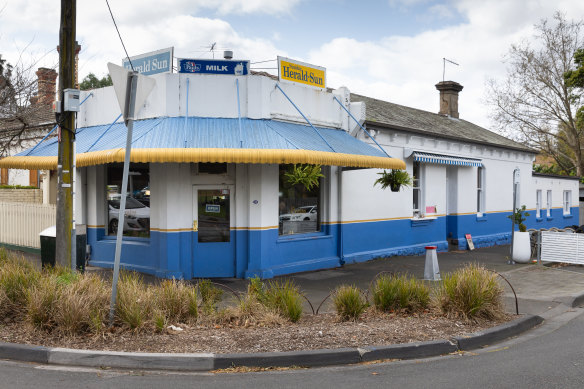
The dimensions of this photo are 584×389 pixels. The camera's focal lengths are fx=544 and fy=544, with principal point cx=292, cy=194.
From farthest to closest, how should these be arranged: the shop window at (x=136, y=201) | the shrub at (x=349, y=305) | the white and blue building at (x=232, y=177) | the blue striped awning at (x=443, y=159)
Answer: the blue striped awning at (x=443, y=159) → the shop window at (x=136, y=201) → the white and blue building at (x=232, y=177) → the shrub at (x=349, y=305)

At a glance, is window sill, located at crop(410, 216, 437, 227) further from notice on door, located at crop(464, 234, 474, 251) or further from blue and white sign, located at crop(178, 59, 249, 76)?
blue and white sign, located at crop(178, 59, 249, 76)

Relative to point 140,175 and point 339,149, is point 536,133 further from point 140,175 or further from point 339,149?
point 140,175

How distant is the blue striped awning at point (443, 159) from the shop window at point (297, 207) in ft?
14.0

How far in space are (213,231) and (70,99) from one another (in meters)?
4.54

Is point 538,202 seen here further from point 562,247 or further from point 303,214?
point 303,214

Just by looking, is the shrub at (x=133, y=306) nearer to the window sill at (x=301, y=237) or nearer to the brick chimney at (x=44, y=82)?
the window sill at (x=301, y=237)

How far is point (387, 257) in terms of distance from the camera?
1544cm

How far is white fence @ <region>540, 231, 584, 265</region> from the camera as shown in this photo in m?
13.8

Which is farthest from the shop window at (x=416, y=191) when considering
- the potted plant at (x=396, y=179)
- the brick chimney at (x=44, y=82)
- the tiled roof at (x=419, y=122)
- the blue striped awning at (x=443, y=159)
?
the brick chimney at (x=44, y=82)

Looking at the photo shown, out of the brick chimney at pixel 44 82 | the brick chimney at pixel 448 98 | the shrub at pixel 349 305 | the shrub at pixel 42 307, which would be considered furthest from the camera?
the brick chimney at pixel 448 98

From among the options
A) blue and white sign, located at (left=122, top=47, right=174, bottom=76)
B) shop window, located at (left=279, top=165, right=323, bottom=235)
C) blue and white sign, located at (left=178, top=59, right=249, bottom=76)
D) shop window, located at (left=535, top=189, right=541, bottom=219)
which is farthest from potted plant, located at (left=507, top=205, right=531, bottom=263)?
shop window, located at (left=535, top=189, right=541, bottom=219)

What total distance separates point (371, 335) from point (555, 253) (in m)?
9.57

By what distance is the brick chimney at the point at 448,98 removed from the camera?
944 inches

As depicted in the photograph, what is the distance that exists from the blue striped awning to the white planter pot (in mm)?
3420
